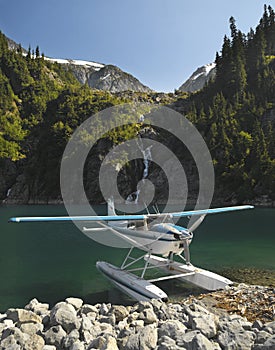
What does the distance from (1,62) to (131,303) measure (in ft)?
451

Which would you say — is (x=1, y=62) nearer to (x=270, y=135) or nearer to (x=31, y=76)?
(x=31, y=76)

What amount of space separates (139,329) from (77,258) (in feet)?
39.9

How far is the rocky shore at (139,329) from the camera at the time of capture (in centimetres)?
492

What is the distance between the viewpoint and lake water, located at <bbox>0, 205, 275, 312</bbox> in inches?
451

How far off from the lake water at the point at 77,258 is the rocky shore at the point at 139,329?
122 inches

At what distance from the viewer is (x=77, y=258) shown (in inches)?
682

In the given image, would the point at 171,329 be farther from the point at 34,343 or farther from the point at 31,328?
the point at 31,328

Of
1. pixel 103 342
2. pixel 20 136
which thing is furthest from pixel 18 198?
pixel 103 342

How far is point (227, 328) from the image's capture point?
541cm

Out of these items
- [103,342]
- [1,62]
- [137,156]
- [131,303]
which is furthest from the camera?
[1,62]

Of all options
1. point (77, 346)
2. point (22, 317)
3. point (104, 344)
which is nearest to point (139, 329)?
point (104, 344)

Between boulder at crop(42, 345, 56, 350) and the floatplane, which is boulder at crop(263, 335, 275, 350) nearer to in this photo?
boulder at crop(42, 345, 56, 350)

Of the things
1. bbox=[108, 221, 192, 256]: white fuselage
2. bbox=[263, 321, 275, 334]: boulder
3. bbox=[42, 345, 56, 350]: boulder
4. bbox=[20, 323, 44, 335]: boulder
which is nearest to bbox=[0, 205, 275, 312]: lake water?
bbox=[108, 221, 192, 256]: white fuselage

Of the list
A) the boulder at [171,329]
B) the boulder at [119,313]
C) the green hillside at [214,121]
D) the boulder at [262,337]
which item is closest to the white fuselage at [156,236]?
the boulder at [119,313]
